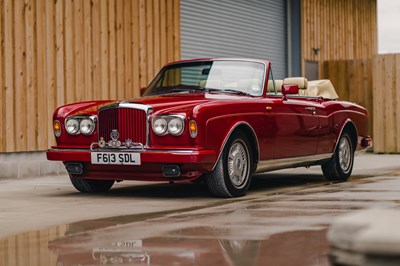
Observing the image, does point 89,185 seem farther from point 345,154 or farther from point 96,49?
point 96,49

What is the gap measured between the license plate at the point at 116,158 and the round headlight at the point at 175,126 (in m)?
0.39

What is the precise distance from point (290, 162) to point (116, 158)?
219 centimetres

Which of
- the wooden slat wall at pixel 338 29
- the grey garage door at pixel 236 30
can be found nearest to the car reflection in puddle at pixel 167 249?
the grey garage door at pixel 236 30

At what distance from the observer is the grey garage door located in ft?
50.8

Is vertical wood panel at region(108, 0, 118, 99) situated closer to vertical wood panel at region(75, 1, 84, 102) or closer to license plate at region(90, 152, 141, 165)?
vertical wood panel at region(75, 1, 84, 102)

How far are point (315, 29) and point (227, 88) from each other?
12.1 metres

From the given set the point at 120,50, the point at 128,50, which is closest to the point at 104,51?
the point at 120,50

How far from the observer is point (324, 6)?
20531 mm

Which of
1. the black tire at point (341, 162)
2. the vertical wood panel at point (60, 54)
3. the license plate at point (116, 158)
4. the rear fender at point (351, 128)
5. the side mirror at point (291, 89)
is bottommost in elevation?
the black tire at point (341, 162)

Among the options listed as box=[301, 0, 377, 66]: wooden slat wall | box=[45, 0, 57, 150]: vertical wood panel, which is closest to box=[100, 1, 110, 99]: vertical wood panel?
box=[45, 0, 57, 150]: vertical wood panel

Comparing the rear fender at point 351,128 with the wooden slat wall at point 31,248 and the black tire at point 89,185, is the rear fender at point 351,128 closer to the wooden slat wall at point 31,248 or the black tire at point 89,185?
the black tire at point 89,185

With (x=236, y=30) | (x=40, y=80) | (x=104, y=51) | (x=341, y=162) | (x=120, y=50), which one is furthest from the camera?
(x=236, y=30)

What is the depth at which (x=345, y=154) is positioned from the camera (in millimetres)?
10297

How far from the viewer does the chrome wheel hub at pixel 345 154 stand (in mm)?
10180
